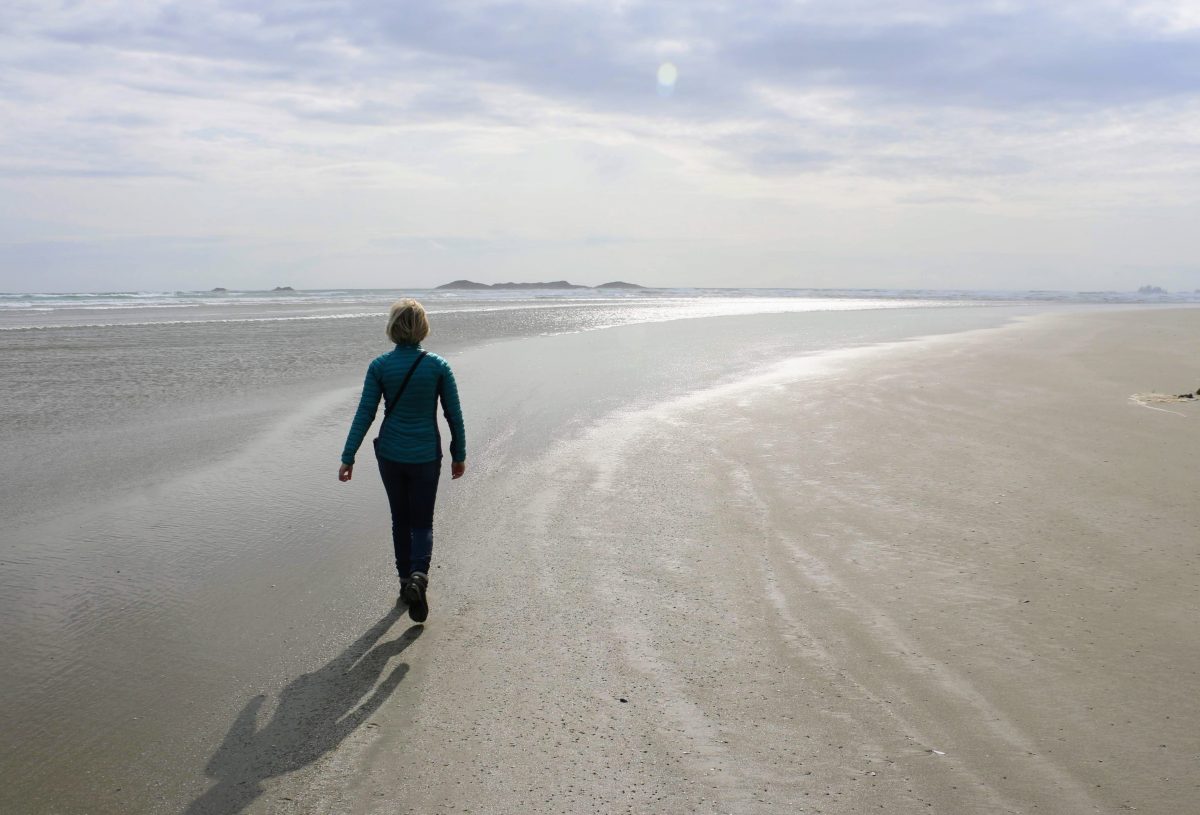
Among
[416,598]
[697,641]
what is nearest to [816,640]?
[697,641]

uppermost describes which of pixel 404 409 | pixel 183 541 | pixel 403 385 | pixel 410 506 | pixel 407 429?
pixel 403 385

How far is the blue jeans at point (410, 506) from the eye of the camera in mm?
5051

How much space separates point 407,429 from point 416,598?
1.02m

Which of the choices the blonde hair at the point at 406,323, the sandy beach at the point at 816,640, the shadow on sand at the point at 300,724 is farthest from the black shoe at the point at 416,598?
the blonde hair at the point at 406,323

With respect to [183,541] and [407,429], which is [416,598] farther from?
[183,541]

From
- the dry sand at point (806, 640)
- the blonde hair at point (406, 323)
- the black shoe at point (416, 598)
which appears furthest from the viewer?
the blonde hair at point (406, 323)

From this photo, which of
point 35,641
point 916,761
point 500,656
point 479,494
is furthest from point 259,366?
point 916,761

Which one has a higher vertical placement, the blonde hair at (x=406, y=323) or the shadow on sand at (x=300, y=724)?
the blonde hair at (x=406, y=323)

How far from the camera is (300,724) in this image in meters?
3.64

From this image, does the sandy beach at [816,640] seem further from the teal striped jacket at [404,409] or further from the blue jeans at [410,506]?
the teal striped jacket at [404,409]

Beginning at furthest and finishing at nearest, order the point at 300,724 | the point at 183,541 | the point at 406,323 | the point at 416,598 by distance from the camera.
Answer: the point at 183,541, the point at 406,323, the point at 416,598, the point at 300,724

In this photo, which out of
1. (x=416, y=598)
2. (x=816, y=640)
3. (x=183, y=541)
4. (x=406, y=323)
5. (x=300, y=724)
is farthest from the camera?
(x=183, y=541)

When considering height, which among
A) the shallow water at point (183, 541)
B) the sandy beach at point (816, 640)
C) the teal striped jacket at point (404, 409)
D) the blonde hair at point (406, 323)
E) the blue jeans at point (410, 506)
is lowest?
the shallow water at point (183, 541)

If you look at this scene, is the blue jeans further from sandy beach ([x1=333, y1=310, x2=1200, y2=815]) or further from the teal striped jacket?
sandy beach ([x1=333, y1=310, x2=1200, y2=815])
